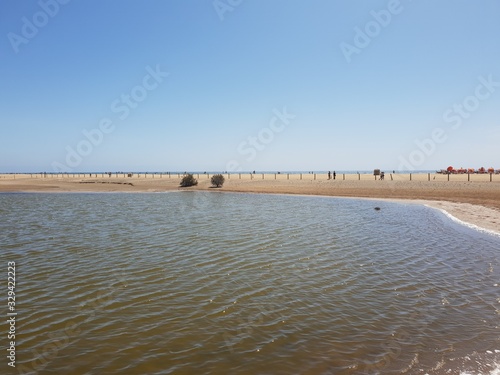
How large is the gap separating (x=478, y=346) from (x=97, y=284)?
27.1 ft

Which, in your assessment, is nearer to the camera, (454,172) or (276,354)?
(276,354)

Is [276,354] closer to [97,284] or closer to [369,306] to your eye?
[369,306]

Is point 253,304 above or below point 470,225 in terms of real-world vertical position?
below

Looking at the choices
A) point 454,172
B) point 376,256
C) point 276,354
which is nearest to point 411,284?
point 376,256

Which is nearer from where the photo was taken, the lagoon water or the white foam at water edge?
the lagoon water

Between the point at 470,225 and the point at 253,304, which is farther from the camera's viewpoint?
the point at 470,225

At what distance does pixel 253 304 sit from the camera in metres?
7.50

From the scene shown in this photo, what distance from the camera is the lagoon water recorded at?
17.5ft

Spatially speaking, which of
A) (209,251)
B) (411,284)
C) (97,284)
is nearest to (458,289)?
(411,284)

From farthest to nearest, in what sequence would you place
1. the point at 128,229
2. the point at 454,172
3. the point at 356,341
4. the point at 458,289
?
the point at 454,172 < the point at 128,229 < the point at 458,289 < the point at 356,341

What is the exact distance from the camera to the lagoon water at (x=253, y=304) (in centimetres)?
532

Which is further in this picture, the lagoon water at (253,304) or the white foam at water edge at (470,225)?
the white foam at water edge at (470,225)

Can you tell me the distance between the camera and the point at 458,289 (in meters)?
8.45

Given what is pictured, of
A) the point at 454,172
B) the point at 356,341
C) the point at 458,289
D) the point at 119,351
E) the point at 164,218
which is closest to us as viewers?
the point at 119,351
